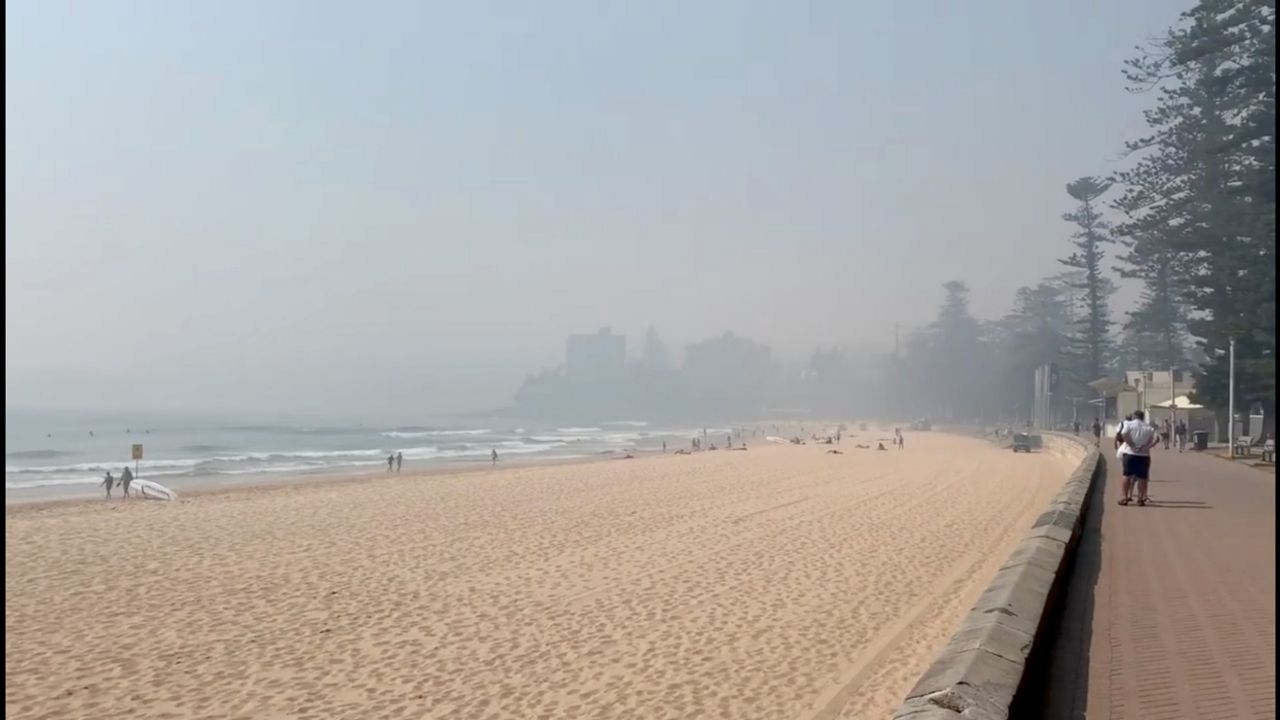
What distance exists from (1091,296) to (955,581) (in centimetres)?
5951

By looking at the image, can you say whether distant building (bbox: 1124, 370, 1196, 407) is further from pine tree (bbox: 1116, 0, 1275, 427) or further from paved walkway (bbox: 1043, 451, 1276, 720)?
paved walkway (bbox: 1043, 451, 1276, 720)

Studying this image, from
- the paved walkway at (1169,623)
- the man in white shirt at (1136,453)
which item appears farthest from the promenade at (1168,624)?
the man in white shirt at (1136,453)

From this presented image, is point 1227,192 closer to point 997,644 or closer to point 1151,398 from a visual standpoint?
point 1151,398

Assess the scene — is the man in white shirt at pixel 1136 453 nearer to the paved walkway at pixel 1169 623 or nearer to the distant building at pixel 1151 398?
the paved walkway at pixel 1169 623

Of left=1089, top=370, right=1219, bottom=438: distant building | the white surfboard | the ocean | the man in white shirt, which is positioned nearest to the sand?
the man in white shirt

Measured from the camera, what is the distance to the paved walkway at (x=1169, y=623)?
12.9ft

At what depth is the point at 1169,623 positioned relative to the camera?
5246 millimetres

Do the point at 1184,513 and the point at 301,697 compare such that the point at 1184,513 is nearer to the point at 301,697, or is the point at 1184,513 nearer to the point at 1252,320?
the point at 301,697

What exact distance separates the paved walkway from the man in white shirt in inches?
50.6

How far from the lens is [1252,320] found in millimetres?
27047

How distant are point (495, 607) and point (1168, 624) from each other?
576cm

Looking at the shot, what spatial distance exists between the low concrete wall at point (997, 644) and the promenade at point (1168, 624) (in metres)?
0.24

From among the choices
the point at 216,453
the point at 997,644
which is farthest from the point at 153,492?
the point at 216,453

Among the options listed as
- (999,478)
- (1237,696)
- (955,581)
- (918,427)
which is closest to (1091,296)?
(918,427)
